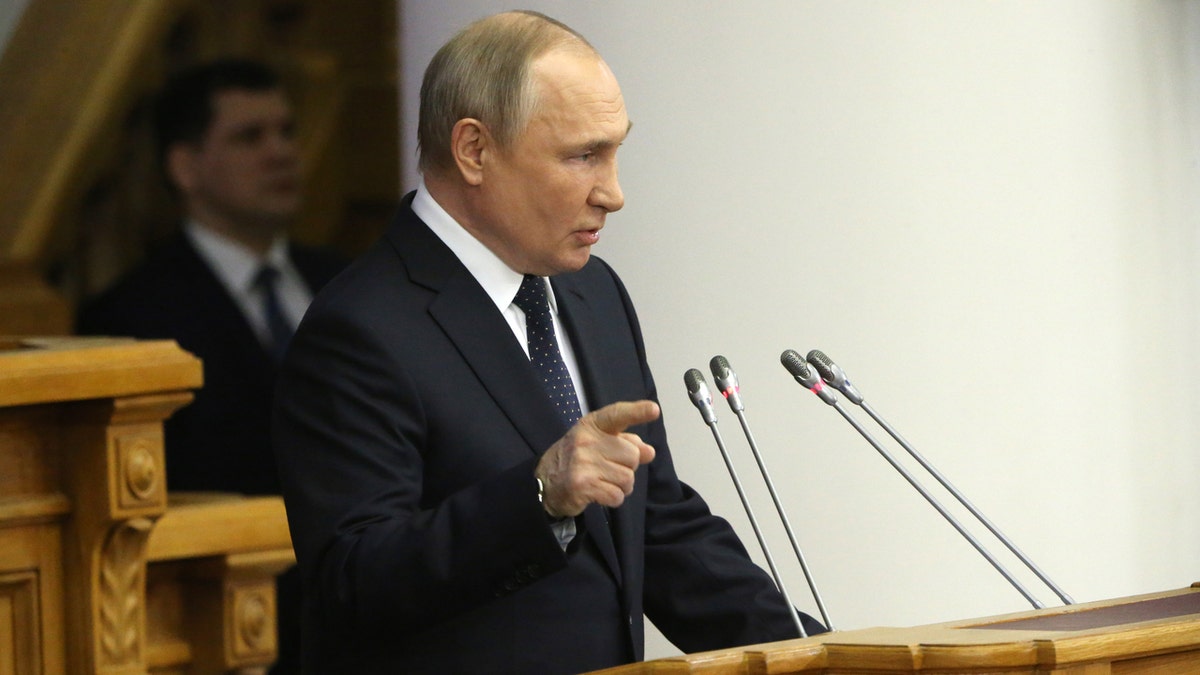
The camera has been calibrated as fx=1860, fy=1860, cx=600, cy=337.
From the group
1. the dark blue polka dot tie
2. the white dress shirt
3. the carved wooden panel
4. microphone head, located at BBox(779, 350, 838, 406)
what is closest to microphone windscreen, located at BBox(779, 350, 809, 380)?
microphone head, located at BBox(779, 350, 838, 406)

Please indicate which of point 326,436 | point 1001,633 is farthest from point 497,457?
point 1001,633

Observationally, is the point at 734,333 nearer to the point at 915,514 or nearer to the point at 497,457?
the point at 915,514

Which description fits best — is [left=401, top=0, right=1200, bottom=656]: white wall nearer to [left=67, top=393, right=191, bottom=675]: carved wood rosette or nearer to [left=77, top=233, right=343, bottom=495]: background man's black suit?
[left=67, top=393, right=191, bottom=675]: carved wood rosette

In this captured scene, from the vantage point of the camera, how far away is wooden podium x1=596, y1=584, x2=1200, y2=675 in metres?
1.85

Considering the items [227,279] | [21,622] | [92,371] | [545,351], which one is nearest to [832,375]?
[545,351]

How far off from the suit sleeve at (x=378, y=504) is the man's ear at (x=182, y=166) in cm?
277

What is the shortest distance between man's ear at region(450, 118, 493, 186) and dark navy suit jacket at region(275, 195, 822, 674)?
101mm

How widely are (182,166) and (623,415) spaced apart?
3300 millimetres

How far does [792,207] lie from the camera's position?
3416mm

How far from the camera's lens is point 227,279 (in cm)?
469

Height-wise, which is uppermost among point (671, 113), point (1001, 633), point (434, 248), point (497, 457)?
point (671, 113)

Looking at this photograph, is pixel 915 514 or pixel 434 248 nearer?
pixel 434 248

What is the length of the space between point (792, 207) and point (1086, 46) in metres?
0.60

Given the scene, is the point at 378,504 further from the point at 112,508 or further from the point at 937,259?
the point at 937,259
